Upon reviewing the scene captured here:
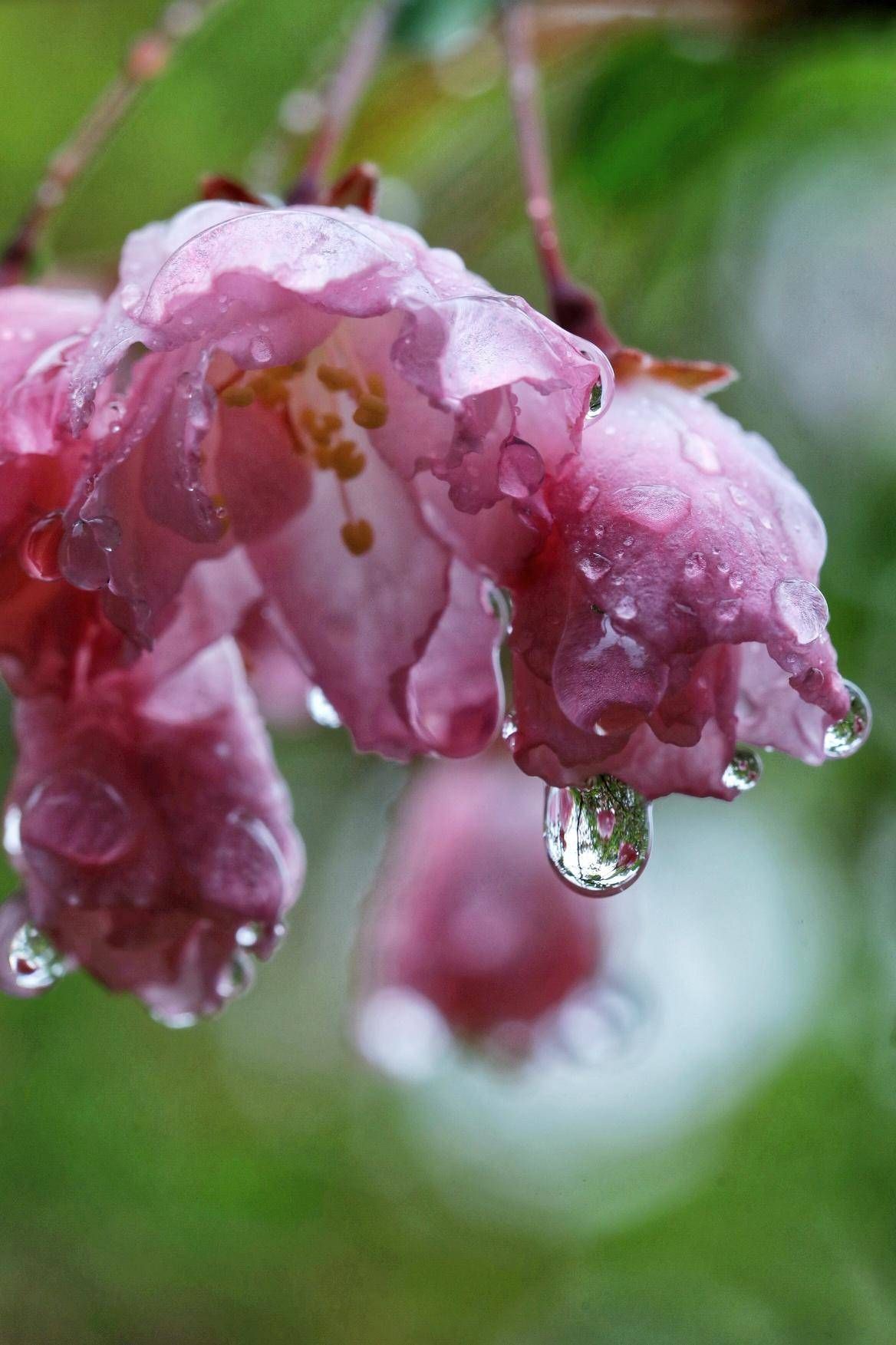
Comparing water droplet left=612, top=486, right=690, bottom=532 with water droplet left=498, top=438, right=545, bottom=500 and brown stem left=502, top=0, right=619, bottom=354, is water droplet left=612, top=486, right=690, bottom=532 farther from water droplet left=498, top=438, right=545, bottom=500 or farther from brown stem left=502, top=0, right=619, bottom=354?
brown stem left=502, top=0, right=619, bottom=354

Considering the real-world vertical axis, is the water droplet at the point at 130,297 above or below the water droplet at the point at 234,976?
above

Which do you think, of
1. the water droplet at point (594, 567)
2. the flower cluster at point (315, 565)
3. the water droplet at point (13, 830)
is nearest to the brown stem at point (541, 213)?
the flower cluster at point (315, 565)

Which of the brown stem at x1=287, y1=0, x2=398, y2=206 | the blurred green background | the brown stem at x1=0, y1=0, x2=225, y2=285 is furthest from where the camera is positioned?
the blurred green background

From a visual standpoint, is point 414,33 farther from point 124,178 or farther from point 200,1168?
point 200,1168

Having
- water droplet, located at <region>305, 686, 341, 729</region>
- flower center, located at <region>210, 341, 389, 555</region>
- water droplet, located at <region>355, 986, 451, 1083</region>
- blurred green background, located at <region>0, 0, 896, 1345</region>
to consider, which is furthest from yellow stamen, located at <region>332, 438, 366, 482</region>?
water droplet, located at <region>355, 986, 451, 1083</region>

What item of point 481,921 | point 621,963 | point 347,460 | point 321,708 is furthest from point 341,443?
point 621,963

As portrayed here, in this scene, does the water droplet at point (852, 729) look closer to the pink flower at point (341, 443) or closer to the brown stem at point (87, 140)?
the pink flower at point (341, 443)
